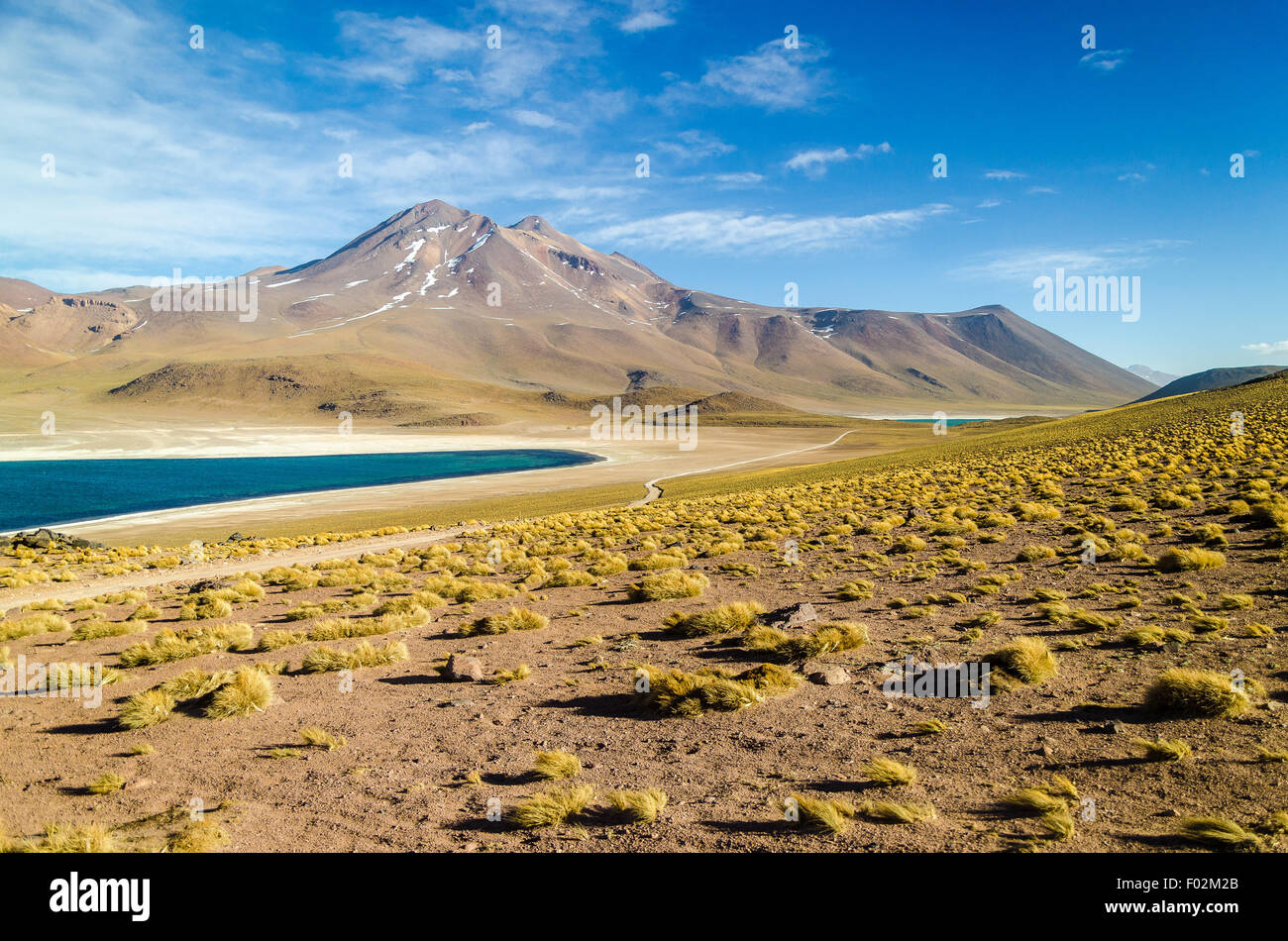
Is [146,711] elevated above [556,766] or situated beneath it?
situated beneath

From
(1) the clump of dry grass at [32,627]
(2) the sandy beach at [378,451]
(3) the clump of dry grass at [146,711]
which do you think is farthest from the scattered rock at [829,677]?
(2) the sandy beach at [378,451]

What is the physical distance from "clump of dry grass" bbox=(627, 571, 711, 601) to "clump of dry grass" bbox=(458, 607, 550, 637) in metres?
2.54

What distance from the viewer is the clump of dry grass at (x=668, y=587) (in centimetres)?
1412

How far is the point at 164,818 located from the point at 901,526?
1876cm

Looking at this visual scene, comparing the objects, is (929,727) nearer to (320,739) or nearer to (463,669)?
(463,669)

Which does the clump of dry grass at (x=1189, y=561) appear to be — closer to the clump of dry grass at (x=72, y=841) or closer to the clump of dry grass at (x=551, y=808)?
the clump of dry grass at (x=551, y=808)

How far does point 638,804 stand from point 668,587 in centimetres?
875

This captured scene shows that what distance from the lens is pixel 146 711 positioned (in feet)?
27.0

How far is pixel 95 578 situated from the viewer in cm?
2061

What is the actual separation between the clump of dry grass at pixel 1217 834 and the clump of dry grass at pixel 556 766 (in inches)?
192

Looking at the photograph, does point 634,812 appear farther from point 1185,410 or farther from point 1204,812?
point 1185,410

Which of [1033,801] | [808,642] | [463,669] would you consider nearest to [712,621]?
[808,642]

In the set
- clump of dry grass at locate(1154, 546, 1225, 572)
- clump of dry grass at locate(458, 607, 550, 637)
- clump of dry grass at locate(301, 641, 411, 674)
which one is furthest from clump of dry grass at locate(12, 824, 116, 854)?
clump of dry grass at locate(1154, 546, 1225, 572)
